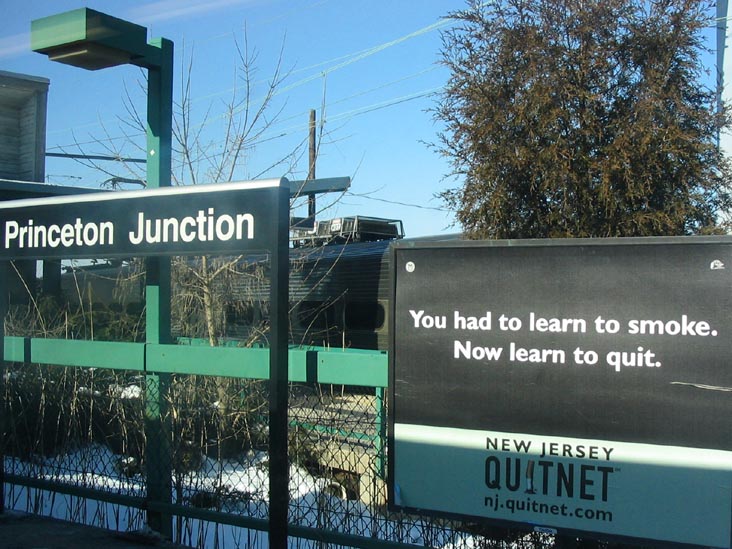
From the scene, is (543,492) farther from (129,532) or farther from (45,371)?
(45,371)

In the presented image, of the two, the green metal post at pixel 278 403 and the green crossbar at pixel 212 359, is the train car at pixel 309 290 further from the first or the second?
the green metal post at pixel 278 403

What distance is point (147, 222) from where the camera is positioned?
390cm

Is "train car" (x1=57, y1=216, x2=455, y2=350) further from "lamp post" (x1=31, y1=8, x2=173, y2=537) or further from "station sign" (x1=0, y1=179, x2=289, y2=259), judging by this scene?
"lamp post" (x1=31, y1=8, x2=173, y2=537)

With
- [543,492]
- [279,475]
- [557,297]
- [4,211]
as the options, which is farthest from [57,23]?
[543,492]

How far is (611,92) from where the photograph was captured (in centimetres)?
941

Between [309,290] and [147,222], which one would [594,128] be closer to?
[309,290]

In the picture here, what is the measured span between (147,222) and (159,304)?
23.9 inches

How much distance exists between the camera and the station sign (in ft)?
11.7

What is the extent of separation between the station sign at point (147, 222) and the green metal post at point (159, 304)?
36 centimetres

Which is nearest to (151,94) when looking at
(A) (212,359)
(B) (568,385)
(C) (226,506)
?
(A) (212,359)

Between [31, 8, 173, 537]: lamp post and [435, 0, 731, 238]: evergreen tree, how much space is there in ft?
18.7

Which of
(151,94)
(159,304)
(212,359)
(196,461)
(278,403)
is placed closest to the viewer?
(278,403)

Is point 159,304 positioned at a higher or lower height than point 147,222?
lower

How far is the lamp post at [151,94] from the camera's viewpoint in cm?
420
